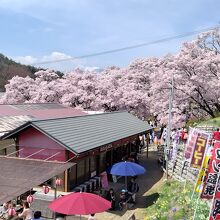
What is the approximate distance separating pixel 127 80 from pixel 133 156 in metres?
19.7

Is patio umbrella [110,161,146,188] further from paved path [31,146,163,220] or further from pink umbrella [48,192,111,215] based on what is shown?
pink umbrella [48,192,111,215]

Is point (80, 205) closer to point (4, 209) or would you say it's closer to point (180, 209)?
point (180, 209)

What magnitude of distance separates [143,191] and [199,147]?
831cm

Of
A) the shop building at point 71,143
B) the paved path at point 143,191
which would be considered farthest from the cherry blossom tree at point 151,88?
the shop building at point 71,143

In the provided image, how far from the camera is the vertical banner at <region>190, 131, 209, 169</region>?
1185cm

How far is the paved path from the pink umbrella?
331 centimetres

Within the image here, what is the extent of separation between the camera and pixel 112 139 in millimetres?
21578

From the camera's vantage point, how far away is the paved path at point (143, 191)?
1555cm

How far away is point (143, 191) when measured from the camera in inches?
770

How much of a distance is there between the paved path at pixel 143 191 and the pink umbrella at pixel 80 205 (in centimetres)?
331

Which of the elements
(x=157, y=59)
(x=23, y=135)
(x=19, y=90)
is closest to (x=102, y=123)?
(x=23, y=135)

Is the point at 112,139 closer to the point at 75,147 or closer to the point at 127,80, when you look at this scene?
the point at 75,147

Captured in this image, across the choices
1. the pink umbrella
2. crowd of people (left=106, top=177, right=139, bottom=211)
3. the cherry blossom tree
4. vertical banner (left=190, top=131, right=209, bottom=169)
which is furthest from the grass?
the cherry blossom tree

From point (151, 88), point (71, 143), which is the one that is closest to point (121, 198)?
point (71, 143)
